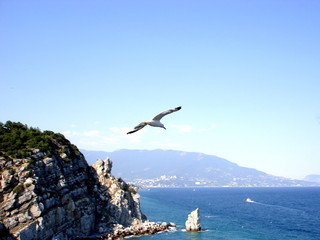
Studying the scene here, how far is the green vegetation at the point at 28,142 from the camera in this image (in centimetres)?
6225

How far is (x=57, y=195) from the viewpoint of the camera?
61281 mm

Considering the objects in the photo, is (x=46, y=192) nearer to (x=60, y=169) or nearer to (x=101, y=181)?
(x=60, y=169)

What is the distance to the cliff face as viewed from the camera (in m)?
52.9

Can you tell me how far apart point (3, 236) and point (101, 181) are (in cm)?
3219

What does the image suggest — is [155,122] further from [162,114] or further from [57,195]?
[57,195]

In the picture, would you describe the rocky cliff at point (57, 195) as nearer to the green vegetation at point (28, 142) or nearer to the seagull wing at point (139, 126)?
the green vegetation at point (28, 142)

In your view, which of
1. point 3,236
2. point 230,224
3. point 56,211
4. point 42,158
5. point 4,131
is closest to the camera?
point 3,236

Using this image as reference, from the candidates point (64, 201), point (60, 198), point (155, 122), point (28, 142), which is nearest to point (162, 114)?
point (155, 122)

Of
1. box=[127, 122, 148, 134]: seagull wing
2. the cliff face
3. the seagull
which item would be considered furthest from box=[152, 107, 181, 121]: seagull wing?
the cliff face

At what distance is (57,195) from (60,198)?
1.03 metres

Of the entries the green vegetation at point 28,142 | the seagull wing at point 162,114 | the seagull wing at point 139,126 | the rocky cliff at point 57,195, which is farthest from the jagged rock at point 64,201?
the seagull wing at point 162,114

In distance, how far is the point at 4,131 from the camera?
232 feet

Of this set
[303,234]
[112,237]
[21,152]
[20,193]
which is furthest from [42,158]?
[303,234]

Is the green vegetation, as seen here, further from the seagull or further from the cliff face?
the seagull
